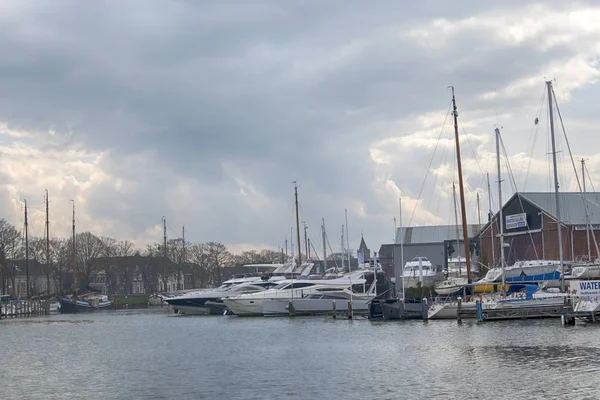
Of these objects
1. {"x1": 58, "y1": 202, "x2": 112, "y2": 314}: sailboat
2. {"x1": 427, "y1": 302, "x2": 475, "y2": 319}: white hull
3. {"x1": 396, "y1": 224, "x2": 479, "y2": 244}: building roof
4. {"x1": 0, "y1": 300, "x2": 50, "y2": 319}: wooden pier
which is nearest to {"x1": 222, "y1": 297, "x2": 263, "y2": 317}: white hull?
{"x1": 427, "y1": 302, "x2": 475, "y2": 319}: white hull

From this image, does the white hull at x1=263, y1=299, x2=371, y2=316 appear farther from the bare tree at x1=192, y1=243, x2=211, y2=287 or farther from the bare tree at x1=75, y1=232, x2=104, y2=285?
the bare tree at x1=192, y1=243, x2=211, y2=287

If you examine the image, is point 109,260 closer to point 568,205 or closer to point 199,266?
point 199,266

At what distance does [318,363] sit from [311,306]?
38.5m

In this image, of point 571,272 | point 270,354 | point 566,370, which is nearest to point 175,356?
point 270,354

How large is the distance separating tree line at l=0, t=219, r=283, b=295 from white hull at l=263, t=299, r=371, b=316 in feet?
201

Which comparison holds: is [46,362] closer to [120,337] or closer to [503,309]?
[120,337]

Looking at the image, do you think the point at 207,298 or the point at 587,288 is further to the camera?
the point at 207,298

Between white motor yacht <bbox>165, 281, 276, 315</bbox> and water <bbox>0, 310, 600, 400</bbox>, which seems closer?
water <bbox>0, 310, 600, 400</bbox>

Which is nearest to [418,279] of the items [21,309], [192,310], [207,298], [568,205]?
[568,205]

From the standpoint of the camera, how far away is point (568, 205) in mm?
109000

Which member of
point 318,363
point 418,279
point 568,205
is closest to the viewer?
point 318,363

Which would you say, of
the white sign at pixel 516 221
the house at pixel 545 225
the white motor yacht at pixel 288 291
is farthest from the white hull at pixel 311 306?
the white sign at pixel 516 221

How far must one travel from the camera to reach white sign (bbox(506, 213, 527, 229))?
108 meters

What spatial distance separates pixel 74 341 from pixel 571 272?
1669 inches
